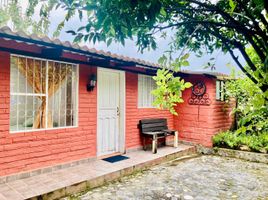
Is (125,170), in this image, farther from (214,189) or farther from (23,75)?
(23,75)

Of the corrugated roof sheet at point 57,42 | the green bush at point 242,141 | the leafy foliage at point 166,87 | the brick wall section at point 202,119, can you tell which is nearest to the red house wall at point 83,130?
the brick wall section at point 202,119

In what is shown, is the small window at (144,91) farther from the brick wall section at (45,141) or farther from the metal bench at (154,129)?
the brick wall section at (45,141)

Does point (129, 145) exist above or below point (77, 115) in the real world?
below

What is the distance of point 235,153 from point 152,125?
2.83 meters

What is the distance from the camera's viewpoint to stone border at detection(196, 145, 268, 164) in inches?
282

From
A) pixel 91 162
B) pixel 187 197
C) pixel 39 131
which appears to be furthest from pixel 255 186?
pixel 39 131

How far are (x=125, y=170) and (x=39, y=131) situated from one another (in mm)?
2134

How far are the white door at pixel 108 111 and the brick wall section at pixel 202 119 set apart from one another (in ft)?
9.47

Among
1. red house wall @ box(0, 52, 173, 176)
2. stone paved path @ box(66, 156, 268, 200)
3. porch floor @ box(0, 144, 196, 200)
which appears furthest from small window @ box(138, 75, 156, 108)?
stone paved path @ box(66, 156, 268, 200)

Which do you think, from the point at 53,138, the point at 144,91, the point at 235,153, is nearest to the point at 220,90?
the point at 235,153

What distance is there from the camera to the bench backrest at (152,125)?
7523 mm

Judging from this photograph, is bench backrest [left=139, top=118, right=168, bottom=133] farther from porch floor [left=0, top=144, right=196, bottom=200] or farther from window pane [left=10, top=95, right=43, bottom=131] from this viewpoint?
window pane [left=10, top=95, right=43, bottom=131]

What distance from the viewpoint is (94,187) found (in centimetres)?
482

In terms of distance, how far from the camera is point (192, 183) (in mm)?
5125
